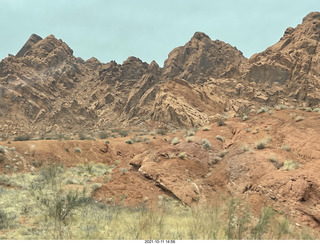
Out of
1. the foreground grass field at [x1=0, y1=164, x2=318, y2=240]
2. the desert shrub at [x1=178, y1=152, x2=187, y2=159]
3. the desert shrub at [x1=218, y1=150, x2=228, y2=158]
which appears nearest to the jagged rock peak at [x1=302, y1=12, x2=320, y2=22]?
the desert shrub at [x1=218, y1=150, x2=228, y2=158]

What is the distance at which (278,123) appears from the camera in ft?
49.5

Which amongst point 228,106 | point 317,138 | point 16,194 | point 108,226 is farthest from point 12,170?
point 228,106

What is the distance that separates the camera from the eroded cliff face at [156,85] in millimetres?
53344

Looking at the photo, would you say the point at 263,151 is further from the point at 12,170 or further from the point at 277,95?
the point at 277,95

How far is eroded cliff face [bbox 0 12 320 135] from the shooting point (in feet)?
175

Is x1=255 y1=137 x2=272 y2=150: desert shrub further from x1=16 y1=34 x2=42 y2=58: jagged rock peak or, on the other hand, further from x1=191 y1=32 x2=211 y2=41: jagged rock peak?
x1=16 y1=34 x2=42 y2=58: jagged rock peak

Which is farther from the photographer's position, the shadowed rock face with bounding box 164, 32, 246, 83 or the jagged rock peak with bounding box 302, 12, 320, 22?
the shadowed rock face with bounding box 164, 32, 246, 83

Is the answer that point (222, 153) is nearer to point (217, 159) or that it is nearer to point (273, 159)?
point (217, 159)

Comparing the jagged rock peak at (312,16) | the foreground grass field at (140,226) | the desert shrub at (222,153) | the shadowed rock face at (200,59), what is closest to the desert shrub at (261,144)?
the desert shrub at (222,153)

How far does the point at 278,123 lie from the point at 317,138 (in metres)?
3.23

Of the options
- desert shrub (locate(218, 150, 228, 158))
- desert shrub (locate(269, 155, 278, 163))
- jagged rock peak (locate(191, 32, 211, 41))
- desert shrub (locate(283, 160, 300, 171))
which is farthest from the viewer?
jagged rock peak (locate(191, 32, 211, 41))

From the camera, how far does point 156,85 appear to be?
71.9 metres

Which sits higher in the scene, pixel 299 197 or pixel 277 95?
pixel 277 95

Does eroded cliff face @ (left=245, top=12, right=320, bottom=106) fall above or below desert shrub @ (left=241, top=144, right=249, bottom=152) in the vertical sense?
above
